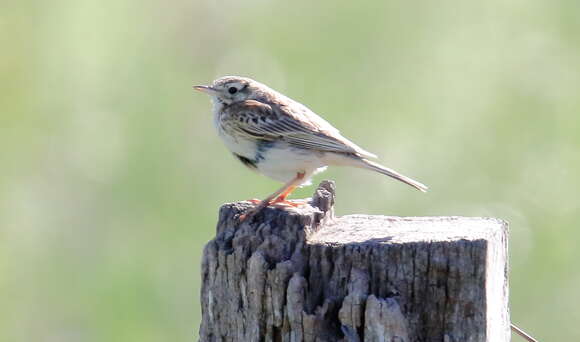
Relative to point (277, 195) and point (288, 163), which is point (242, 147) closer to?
point (288, 163)

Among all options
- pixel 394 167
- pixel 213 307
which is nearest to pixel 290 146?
pixel 213 307

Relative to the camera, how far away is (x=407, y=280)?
15.6 feet

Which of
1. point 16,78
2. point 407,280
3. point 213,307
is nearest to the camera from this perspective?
point 407,280

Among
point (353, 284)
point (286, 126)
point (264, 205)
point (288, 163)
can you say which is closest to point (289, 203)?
point (264, 205)

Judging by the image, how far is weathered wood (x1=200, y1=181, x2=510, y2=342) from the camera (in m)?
4.74

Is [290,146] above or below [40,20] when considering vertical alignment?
below

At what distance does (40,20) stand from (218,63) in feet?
8.01

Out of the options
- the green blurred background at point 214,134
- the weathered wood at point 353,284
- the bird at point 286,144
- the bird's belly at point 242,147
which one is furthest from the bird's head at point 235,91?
the weathered wood at point 353,284

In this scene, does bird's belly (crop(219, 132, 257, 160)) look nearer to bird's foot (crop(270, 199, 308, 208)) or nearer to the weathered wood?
bird's foot (crop(270, 199, 308, 208))

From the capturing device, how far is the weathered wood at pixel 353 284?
474cm

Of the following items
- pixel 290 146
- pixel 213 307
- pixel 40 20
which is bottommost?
pixel 213 307

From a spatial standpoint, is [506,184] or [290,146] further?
[506,184]

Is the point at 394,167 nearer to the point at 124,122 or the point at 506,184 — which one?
the point at 506,184

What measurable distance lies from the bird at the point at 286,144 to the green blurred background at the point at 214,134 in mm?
2675
